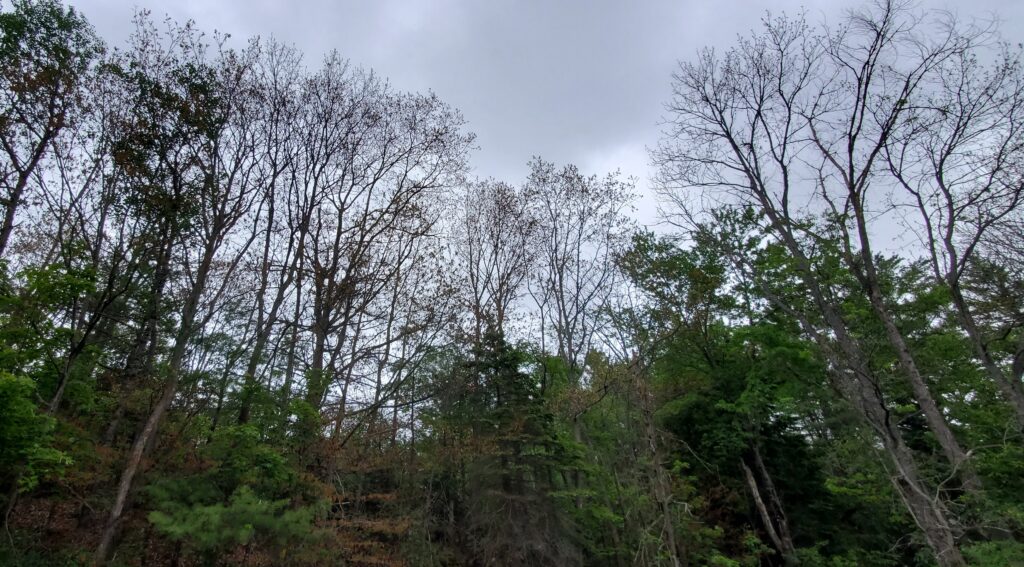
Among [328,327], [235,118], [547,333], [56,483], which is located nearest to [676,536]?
[547,333]

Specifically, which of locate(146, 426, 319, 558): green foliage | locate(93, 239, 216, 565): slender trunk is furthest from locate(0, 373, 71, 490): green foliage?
locate(146, 426, 319, 558): green foliage

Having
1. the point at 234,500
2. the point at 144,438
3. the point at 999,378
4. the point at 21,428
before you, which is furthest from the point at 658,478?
the point at 21,428

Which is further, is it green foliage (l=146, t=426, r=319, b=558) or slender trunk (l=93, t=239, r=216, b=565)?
slender trunk (l=93, t=239, r=216, b=565)

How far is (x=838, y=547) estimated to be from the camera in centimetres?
1364

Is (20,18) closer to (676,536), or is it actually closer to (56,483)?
(56,483)

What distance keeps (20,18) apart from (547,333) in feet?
50.6

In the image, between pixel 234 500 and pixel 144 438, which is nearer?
pixel 234 500

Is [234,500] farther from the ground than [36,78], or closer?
closer

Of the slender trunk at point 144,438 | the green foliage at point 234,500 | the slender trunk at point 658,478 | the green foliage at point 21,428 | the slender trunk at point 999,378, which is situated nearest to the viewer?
the green foliage at point 21,428

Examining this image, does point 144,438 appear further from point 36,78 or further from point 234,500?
point 36,78

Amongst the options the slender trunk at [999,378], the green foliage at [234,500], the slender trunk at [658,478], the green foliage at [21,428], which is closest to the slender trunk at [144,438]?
the green foliage at [234,500]

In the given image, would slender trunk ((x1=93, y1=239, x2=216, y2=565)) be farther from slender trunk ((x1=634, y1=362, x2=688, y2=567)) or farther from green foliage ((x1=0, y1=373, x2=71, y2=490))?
slender trunk ((x1=634, y1=362, x2=688, y2=567))

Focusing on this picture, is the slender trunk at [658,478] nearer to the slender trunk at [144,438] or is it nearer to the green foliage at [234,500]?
the green foliage at [234,500]

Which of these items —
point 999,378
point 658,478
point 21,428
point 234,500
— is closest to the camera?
point 21,428
